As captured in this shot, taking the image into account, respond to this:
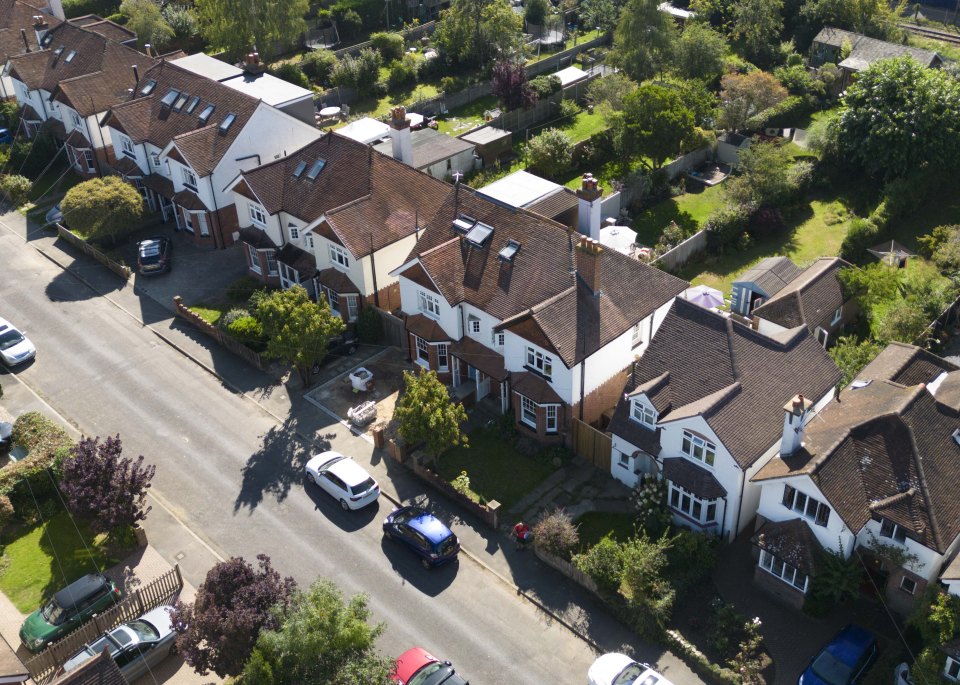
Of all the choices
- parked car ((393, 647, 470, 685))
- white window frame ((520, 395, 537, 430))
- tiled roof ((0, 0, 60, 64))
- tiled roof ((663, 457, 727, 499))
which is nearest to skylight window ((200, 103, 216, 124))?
tiled roof ((0, 0, 60, 64))

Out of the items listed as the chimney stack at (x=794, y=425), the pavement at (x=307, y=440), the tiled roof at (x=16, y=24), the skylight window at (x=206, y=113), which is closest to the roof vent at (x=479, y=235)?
the pavement at (x=307, y=440)

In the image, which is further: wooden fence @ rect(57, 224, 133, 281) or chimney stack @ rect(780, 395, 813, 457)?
wooden fence @ rect(57, 224, 133, 281)

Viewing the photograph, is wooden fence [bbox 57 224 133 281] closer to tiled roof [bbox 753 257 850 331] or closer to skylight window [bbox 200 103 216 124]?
skylight window [bbox 200 103 216 124]

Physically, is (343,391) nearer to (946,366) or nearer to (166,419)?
(166,419)

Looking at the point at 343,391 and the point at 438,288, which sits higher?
the point at 438,288

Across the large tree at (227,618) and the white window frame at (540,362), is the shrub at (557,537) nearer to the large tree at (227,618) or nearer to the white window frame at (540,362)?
the white window frame at (540,362)

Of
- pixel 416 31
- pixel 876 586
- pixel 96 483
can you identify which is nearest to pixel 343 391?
pixel 96 483
